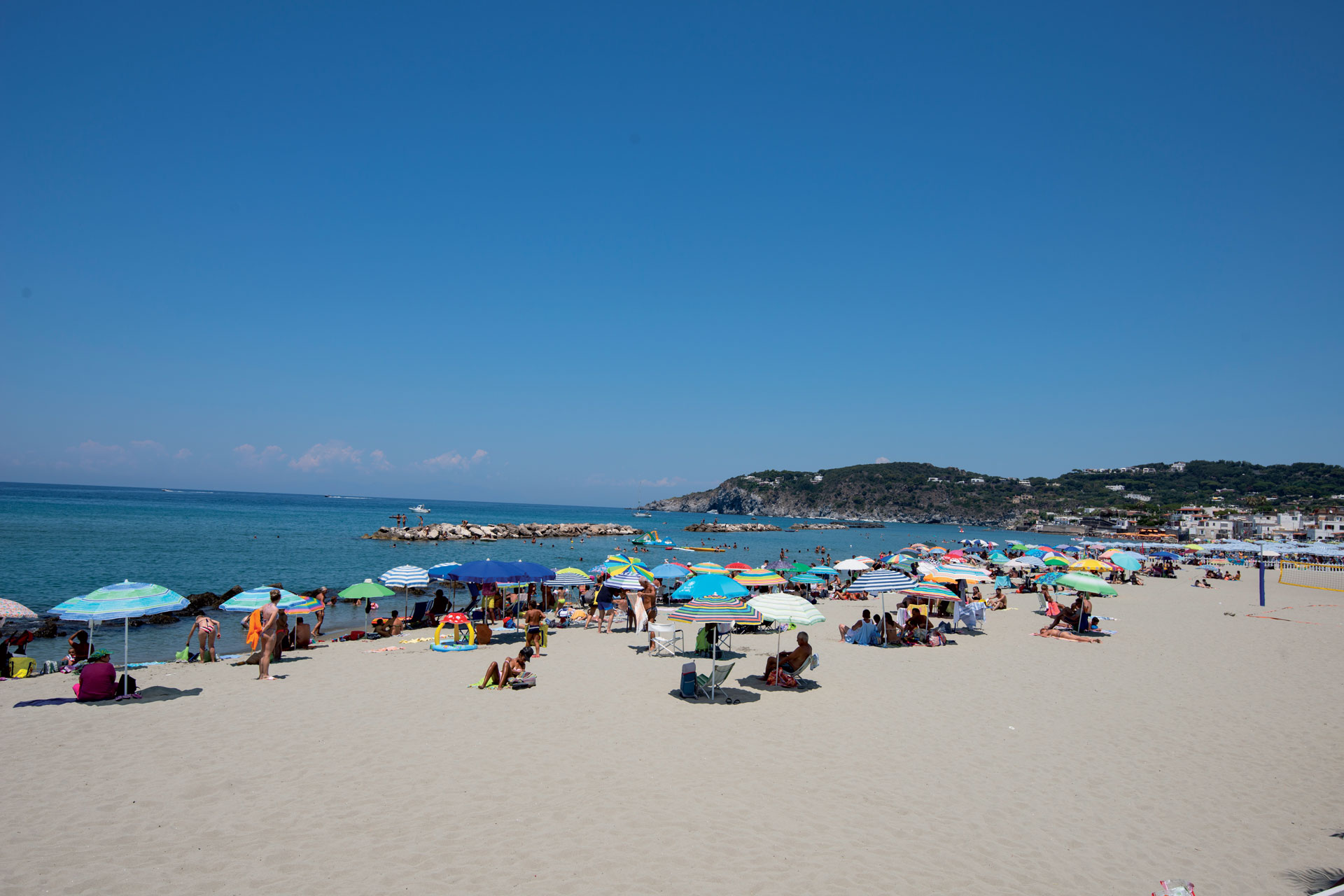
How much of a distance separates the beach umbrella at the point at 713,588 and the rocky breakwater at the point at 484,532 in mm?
52615

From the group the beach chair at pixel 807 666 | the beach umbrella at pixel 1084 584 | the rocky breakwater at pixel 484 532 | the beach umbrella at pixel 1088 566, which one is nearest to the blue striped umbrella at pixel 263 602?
the beach chair at pixel 807 666

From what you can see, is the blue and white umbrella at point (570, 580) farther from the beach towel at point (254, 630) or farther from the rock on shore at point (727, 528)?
the rock on shore at point (727, 528)

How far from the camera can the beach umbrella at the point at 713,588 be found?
13367 millimetres

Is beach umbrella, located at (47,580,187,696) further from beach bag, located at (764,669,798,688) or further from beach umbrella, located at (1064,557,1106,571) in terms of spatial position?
beach umbrella, located at (1064,557,1106,571)

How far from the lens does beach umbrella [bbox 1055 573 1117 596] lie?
1811 centimetres

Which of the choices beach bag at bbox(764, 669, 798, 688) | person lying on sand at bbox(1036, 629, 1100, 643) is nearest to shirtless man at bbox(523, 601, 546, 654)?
beach bag at bbox(764, 669, 798, 688)

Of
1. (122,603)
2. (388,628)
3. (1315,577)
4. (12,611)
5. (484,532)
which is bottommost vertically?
(484,532)

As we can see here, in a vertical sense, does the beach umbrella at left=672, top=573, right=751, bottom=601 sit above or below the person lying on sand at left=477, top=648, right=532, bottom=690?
above

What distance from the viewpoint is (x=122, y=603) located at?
10.4 meters

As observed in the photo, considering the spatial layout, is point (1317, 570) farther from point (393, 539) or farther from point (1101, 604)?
point (393, 539)

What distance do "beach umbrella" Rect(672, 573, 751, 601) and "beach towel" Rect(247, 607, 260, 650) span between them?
8550mm

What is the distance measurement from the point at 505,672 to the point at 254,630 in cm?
557

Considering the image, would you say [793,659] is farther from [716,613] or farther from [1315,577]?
[1315,577]

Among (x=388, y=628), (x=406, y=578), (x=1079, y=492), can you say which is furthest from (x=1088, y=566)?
(x=1079, y=492)
